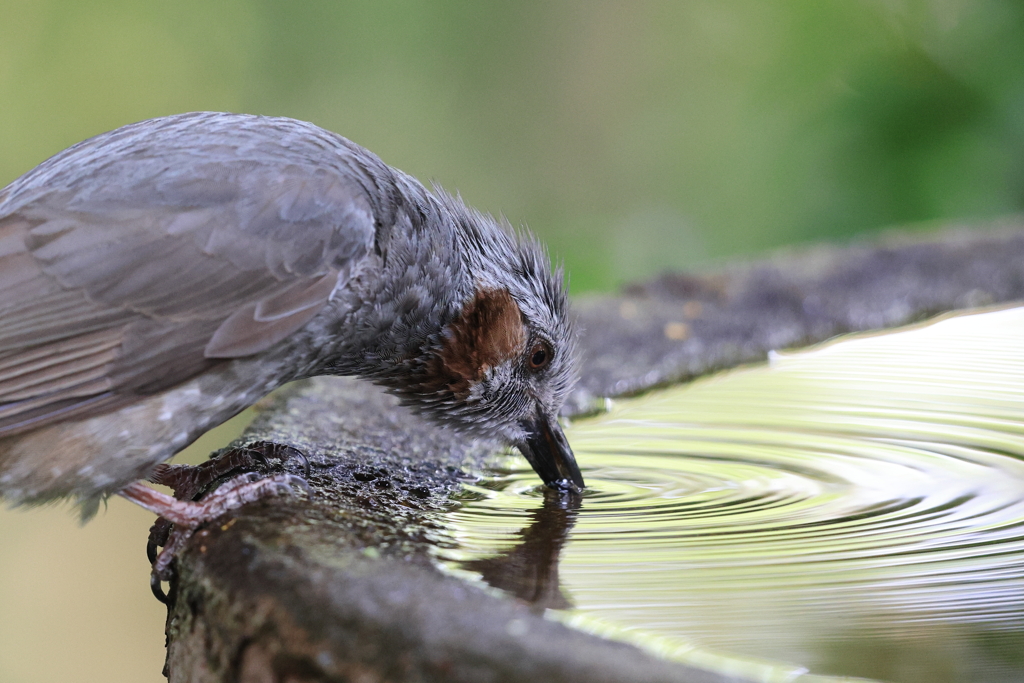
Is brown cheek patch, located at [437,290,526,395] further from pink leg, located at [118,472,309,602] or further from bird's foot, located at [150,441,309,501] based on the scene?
pink leg, located at [118,472,309,602]

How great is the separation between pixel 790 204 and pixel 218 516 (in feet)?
20.1

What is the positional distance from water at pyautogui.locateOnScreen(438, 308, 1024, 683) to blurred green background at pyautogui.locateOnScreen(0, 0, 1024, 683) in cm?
377

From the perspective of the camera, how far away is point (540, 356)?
279cm

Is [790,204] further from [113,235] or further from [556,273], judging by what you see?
[113,235]

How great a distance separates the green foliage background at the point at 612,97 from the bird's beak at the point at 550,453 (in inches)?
158

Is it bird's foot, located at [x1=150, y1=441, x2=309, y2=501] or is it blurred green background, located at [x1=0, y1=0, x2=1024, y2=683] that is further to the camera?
blurred green background, located at [x1=0, y1=0, x2=1024, y2=683]

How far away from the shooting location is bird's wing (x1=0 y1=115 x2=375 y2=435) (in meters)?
2.13

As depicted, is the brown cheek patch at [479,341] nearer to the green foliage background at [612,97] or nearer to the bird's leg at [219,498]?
the bird's leg at [219,498]

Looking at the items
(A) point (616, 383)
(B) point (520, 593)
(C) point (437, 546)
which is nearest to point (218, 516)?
(C) point (437, 546)

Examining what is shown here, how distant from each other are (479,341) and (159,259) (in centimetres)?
86

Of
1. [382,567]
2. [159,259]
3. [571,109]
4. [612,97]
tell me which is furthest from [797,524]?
[571,109]

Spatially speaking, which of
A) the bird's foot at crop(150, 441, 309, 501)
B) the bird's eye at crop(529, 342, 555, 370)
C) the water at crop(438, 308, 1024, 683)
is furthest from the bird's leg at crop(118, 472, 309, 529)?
the bird's eye at crop(529, 342, 555, 370)

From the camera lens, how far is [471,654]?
133 centimetres

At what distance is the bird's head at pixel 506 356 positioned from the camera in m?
2.65
